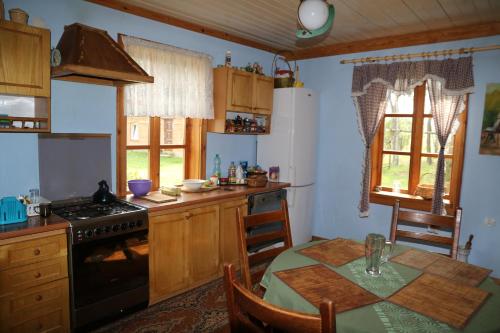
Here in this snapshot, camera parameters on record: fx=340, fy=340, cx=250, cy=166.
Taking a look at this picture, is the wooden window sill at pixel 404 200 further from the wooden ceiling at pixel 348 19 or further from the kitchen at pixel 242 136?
the wooden ceiling at pixel 348 19

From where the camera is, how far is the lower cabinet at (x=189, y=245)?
272 cm

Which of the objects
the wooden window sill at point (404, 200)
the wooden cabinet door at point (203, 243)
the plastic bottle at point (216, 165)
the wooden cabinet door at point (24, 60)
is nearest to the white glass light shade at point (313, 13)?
the wooden cabinet door at point (24, 60)

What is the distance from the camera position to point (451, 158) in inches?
141

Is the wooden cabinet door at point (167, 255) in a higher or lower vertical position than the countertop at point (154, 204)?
lower

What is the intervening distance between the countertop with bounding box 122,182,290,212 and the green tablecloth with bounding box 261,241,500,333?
1.27 meters

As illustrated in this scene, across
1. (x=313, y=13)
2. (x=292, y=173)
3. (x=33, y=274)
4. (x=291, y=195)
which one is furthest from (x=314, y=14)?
(x=291, y=195)

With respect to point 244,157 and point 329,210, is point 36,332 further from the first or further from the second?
point 329,210

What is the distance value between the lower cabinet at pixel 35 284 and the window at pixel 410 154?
10.8 feet

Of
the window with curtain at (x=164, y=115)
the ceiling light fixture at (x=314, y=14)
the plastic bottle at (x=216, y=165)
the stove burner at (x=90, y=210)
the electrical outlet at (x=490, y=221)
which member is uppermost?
the ceiling light fixture at (x=314, y=14)

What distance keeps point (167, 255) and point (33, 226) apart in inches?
40.6

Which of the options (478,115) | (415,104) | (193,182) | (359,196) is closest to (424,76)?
(415,104)

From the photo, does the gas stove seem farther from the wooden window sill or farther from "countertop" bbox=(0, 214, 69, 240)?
the wooden window sill

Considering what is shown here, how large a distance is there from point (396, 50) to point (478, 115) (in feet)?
3.65

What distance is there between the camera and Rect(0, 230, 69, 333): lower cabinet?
77.3 inches
